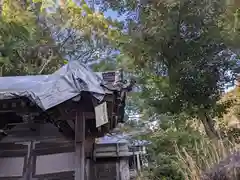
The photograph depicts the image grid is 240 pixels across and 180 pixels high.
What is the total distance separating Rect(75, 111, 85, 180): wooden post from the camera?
3.61 m

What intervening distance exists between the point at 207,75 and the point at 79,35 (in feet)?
22.4

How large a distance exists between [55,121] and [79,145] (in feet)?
1.57

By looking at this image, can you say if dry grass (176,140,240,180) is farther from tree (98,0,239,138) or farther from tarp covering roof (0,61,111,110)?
tree (98,0,239,138)

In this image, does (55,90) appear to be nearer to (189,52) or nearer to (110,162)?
(189,52)

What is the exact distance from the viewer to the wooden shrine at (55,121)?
313cm

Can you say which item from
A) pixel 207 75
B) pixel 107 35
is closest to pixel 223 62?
pixel 207 75

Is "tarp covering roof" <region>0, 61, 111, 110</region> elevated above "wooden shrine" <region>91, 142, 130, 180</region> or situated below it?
above

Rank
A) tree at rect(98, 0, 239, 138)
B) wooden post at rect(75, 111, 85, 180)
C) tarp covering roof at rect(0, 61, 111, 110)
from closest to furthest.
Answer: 1. tarp covering roof at rect(0, 61, 111, 110)
2. wooden post at rect(75, 111, 85, 180)
3. tree at rect(98, 0, 239, 138)

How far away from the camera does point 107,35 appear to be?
405 inches

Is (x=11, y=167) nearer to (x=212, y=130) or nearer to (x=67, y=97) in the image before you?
(x=67, y=97)

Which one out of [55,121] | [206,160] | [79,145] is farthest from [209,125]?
[55,121]

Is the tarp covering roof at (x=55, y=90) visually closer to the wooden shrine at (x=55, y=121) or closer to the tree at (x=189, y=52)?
the wooden shrine at (x=55, y=121)

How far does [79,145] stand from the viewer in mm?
3797

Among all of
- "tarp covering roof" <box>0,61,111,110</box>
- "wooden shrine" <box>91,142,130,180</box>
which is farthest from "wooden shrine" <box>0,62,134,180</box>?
"wooden shrine" <box>91,142,130,180</box>
